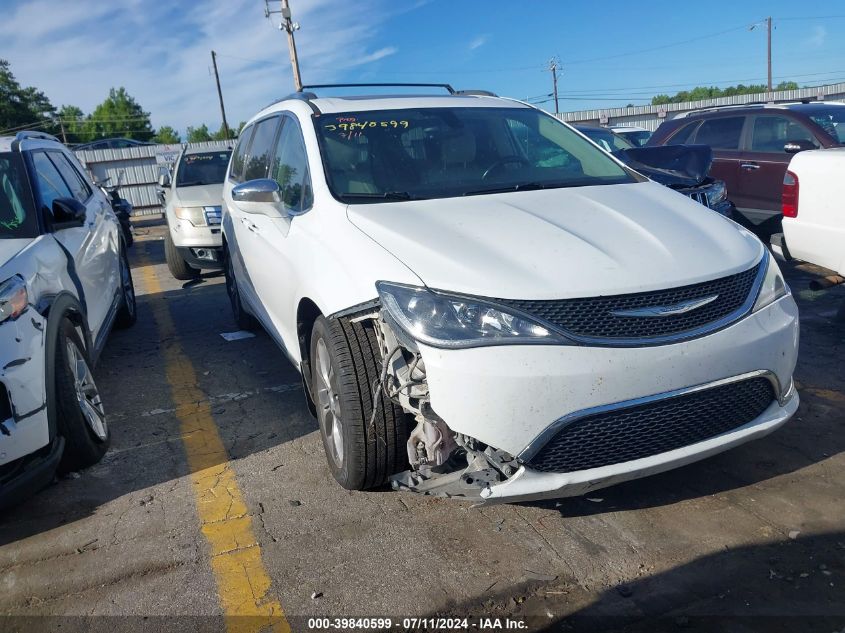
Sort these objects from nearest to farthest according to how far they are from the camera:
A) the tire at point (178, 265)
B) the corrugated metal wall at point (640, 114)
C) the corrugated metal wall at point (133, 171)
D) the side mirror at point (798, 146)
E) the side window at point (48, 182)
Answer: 1. the side window at point (48, 182)
2. the side mirror at point (798, 146)
3. the tire at point (178, 265)
4. the corrugated metal wall at point (133, 171)
5. the corrugated metal wall at point (640, 114)

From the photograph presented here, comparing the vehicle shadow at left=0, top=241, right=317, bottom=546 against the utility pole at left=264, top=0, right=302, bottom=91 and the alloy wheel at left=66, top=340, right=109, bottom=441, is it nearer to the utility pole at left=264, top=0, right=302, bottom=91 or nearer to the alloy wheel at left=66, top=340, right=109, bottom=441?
the alloy wheel at left=66, top=340, right=109, bottom=441

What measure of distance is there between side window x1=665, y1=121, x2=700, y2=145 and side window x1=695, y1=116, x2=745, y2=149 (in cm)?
12

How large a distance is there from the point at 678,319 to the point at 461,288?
817mm

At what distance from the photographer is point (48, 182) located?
482 cm

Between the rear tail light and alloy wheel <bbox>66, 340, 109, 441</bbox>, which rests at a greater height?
the rear tail light

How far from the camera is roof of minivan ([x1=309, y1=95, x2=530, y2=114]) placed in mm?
4105

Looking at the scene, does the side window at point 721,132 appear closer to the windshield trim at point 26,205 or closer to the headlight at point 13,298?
the windshield trim at point 26,205

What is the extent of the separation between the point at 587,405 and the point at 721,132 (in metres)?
7.66

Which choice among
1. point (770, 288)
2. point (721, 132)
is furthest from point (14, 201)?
point (721, 132)

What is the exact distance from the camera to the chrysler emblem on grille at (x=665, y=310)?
2.61 m

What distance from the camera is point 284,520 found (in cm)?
320

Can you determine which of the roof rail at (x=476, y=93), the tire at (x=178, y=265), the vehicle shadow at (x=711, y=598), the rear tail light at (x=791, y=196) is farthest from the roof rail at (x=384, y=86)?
the tire at (x=178, y=265)

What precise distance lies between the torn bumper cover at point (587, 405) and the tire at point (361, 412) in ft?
0.75

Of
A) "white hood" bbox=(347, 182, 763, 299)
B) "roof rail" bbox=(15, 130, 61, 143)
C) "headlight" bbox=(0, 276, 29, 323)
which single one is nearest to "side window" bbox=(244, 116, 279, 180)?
"roof rail" bbox=(15, 130, 61, 143)
